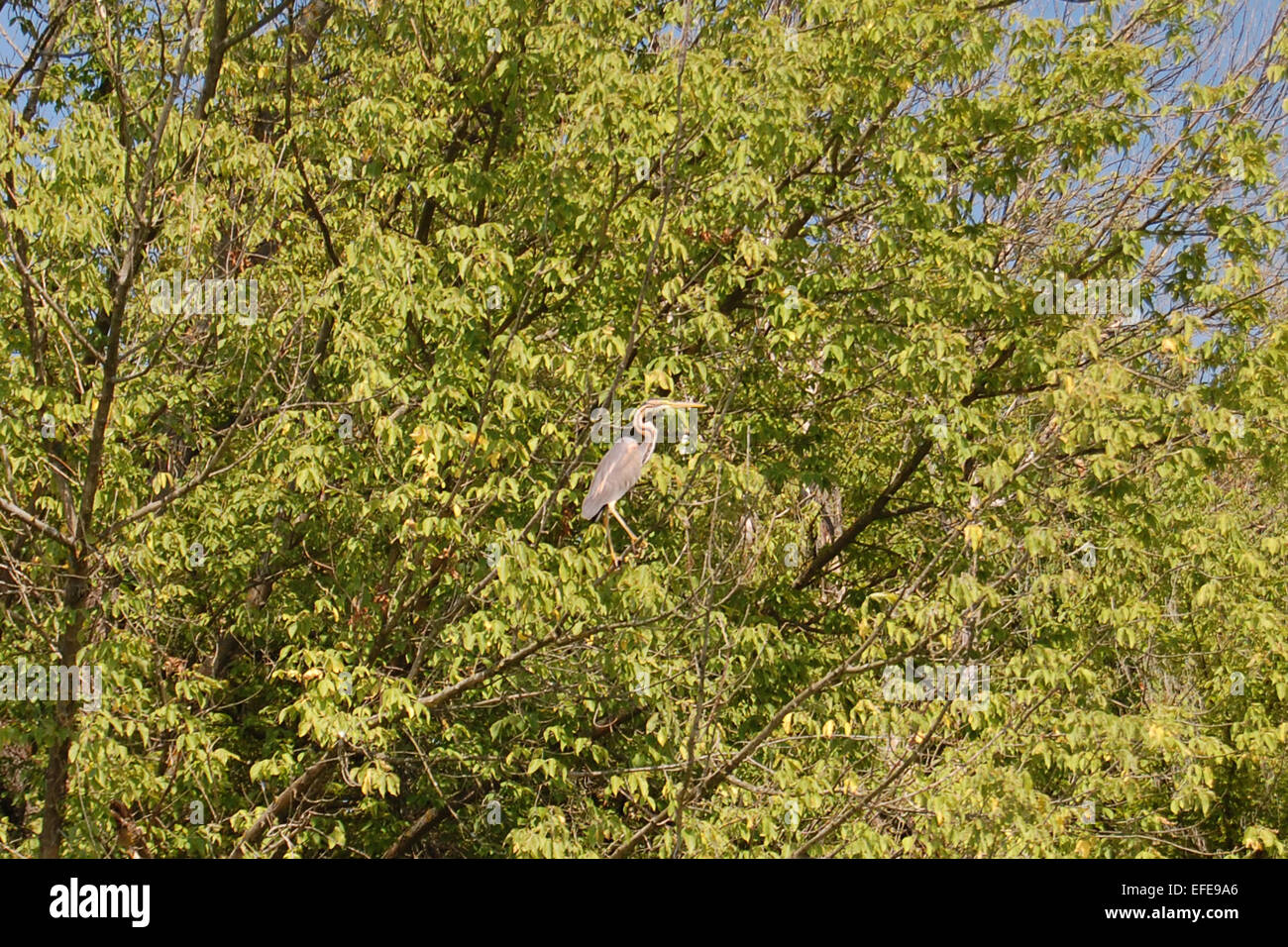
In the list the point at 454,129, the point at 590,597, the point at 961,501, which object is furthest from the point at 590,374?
the point at 961,501

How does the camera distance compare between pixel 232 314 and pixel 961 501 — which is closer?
pixel 232 314

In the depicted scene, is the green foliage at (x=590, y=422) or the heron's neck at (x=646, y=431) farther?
the green foliage at (x=590, y=422)

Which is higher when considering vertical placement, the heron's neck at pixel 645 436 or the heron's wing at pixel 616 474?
the heron's neck at pixel 645 436

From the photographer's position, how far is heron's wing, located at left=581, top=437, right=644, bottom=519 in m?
5.10

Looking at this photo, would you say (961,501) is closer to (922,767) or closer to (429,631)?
(922,767)

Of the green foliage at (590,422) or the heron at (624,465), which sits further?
the green foliage at (590,422)

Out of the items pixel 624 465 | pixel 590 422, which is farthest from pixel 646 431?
pixel 590 422

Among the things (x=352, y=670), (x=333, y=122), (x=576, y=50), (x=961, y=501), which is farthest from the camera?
(x=961, y=501)

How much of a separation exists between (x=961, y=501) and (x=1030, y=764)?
5.24 ft

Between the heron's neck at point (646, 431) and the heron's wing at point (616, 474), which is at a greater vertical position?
the heron's neck at point (646, 431)

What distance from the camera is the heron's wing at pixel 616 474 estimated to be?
510 centimetres

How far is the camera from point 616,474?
16.9 feet

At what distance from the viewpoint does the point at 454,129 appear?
25.0ft

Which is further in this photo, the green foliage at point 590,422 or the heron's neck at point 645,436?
the green foliage at point 590,422
